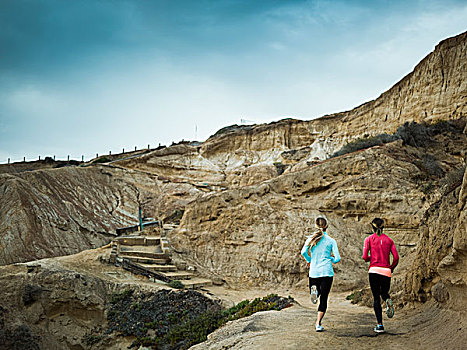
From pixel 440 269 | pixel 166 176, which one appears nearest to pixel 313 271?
pixel 440 269

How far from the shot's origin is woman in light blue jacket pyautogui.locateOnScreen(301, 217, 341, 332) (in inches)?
216

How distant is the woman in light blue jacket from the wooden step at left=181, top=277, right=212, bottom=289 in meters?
10.2

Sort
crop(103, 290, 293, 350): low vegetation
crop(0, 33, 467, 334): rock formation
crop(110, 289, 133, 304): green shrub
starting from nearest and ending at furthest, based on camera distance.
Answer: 1. crop(0, 33, 467, 334): rock formation
2. crop(103, 290, 293, 350): low vegetation
3. crop(110, 289, 133, 304): green shrub

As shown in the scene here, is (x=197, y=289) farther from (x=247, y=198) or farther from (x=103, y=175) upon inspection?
(x=103, y=175)

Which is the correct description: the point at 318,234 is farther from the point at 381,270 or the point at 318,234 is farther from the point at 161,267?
the point at 161,267

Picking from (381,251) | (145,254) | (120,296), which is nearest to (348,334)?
(381,251)

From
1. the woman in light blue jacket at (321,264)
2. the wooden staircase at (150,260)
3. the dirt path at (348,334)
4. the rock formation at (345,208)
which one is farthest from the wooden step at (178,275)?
the woman in light blue jacket at (321,264)

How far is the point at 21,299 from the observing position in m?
12.8

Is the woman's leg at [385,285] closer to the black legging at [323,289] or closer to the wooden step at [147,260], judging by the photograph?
the black legging at [323,289]

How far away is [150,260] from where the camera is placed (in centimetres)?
1719

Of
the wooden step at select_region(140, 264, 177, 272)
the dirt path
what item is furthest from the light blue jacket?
the wooden step at select_region(140, 264, 177, 272)

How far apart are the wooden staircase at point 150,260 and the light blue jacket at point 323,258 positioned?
34.1ft

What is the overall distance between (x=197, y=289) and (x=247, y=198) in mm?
4928

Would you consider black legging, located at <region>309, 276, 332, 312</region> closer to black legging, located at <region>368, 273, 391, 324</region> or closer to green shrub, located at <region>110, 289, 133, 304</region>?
black legging, located at <region>368, 273, 391, 324</region>
